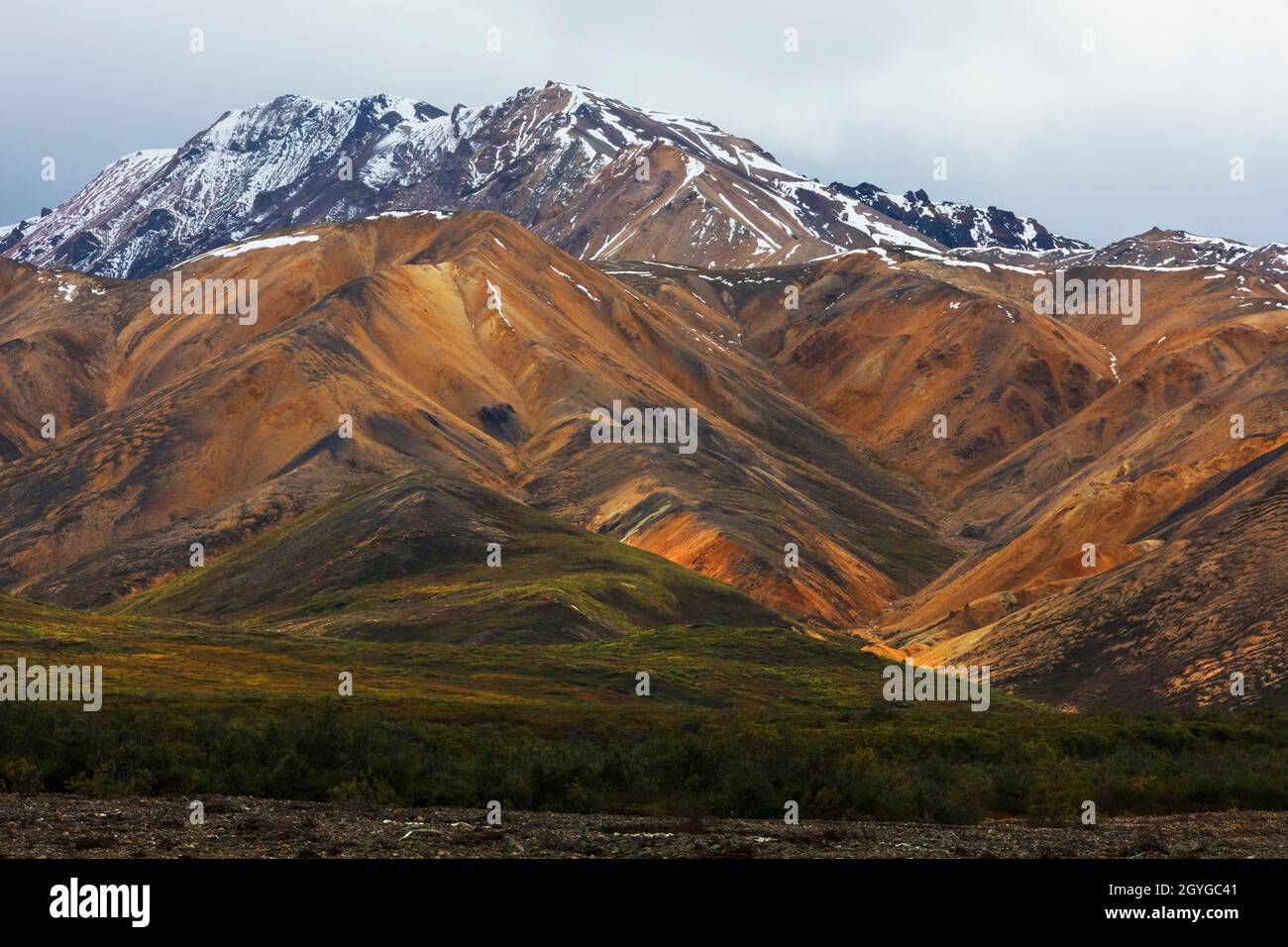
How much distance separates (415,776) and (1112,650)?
202 feet

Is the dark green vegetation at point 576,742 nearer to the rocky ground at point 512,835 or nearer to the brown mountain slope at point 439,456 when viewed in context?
the rocky ground at point 512,835

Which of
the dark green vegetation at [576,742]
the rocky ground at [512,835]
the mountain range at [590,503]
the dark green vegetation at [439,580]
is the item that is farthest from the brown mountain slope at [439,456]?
the rocky ground at [512,835]

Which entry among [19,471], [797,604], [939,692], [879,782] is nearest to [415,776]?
[879,782]

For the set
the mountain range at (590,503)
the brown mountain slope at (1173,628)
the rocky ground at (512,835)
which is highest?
the mountain range at (590,503)

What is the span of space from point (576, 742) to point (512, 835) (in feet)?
55.8

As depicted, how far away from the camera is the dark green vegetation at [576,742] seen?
36469 millimetres

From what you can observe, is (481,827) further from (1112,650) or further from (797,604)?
(797,604)

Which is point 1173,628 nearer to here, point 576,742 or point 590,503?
point 576,742

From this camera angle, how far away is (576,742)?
4706 centimetres

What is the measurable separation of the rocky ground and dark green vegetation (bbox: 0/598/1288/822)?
229 cm

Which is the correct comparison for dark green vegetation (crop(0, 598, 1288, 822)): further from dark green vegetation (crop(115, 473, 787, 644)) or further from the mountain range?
the mountain range

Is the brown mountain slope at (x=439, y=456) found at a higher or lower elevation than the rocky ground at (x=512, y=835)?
higher

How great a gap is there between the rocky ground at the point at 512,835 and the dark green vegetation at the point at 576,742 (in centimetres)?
229
